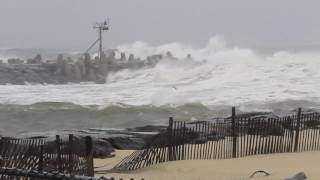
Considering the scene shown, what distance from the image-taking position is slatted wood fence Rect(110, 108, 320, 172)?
14719 mm

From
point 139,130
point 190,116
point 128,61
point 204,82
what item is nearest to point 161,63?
point 128,61

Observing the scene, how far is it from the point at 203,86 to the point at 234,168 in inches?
1287

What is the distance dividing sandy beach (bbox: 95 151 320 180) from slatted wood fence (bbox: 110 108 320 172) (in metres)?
0.35

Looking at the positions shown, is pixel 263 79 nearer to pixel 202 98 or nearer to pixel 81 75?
pixel 202 98

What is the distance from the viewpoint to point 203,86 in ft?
153

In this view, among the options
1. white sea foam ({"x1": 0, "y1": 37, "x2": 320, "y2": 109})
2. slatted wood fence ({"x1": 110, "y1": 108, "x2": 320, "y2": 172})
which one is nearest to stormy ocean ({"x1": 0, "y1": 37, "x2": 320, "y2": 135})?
white sea foam ({"x1": 0, "y1": 37, "x2": 320, "y2": 109})

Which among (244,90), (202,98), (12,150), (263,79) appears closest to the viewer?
(12,150)

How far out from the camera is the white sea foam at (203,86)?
38562mm

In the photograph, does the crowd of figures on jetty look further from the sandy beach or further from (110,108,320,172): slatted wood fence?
the sandy beach

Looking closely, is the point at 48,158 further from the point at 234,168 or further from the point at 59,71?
the point at 59,71

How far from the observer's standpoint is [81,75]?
58.5 meters

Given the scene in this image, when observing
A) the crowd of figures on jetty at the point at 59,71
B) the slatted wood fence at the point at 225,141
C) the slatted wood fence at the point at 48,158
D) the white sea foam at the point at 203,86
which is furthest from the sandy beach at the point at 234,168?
the crowd of figures on jetty at the point at 59,71

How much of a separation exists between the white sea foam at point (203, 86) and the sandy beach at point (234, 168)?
2133cm

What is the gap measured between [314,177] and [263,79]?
3606 cm
